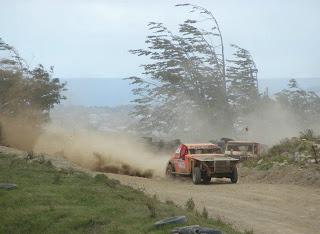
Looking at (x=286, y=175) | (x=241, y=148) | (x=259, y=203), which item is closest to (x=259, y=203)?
(x=259, y=203)

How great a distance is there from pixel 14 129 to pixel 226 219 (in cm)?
2543

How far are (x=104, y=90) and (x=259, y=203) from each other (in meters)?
138

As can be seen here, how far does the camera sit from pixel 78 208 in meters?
12.9

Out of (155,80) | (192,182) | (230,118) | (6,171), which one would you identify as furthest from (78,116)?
(6,171)

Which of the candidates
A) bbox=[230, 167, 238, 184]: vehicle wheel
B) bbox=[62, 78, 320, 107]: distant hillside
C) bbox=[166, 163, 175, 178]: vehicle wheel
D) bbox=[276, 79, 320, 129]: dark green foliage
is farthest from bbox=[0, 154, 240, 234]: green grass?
bbox=[276, 79, 320, 129]: dark green foliage

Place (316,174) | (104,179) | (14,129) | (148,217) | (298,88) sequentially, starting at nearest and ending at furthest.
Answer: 1. (148,217)
2. (104,179)
3. (316,174)
4. (14,129)
5. (298,88)

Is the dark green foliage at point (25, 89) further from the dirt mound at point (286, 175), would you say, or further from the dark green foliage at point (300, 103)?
the dark green foliage at point (300, 103)

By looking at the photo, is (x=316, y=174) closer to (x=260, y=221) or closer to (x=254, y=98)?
(x=260, y=221)

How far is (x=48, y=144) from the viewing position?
1519 inches

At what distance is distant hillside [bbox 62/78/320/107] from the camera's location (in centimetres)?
6716

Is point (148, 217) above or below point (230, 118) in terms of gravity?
below

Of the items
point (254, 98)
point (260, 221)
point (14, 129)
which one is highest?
point (254, 98)

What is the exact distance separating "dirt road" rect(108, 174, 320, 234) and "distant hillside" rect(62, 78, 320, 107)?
29917 millimetres

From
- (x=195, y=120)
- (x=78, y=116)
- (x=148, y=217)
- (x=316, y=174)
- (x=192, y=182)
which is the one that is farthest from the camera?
(x=195, y=120)
